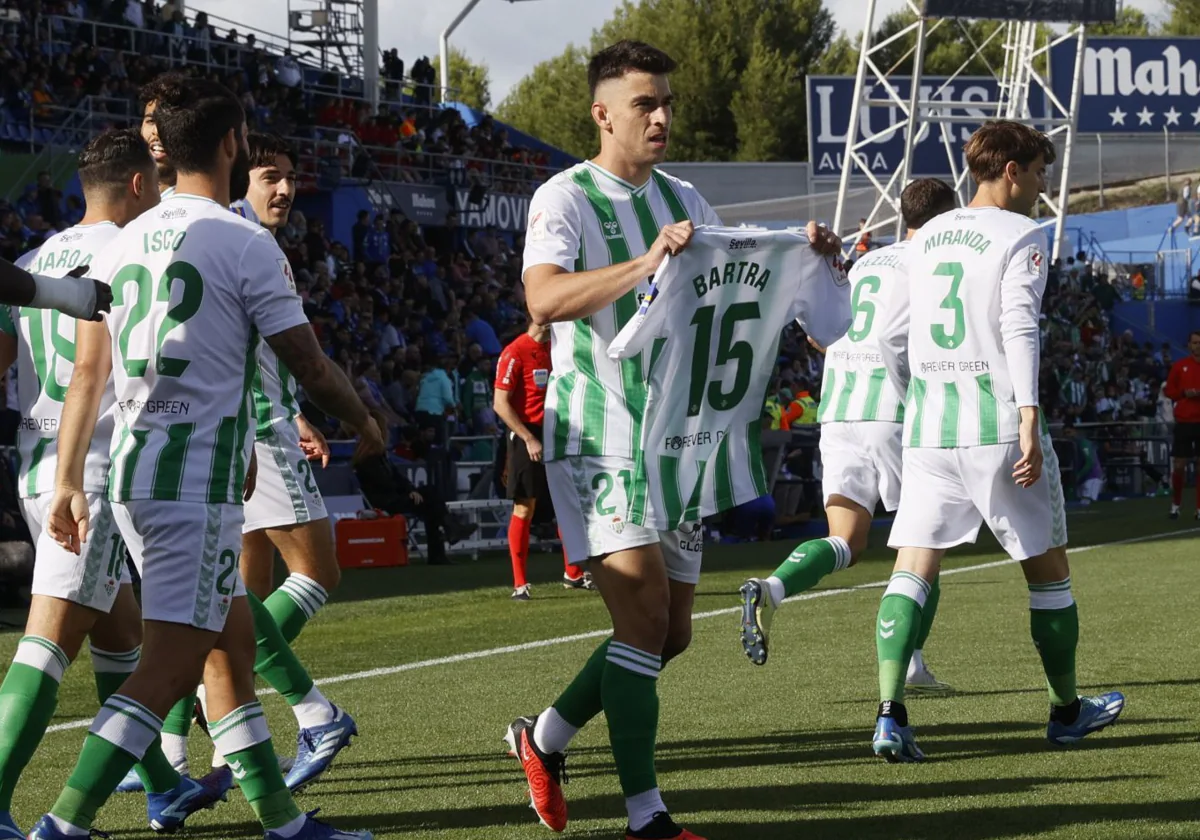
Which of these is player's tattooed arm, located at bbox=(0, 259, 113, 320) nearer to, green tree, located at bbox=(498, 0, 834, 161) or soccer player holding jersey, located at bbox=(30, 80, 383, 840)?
soccer player holding jersey, located at bbox=(30, 80, 383, 840)

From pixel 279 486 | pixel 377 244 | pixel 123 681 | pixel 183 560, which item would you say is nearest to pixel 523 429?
pixel 279 486

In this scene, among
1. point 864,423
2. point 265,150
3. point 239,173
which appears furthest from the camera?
point 864,423

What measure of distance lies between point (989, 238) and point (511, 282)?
22.2 meters

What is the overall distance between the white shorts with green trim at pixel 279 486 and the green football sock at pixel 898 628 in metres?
2.05

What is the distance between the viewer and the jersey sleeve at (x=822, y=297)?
5.42 metres

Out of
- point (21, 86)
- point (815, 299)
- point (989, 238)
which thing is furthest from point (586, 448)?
point (21, 86)

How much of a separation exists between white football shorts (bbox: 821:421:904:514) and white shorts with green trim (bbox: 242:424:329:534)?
2.74m

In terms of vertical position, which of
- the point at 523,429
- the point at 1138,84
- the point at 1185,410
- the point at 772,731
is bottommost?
the point at 772,731

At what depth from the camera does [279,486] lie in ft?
21.3

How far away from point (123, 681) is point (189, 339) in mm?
1424

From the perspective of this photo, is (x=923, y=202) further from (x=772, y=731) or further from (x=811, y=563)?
(x=772, y=731)

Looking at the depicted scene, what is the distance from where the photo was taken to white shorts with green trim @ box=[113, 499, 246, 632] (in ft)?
15.0

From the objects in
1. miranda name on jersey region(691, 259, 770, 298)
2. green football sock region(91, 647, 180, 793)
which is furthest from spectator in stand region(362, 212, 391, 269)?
miranda name on jersey region(691, 259, 770, 298)

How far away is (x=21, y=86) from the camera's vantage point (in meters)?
22.2
